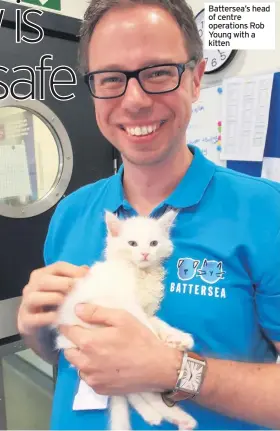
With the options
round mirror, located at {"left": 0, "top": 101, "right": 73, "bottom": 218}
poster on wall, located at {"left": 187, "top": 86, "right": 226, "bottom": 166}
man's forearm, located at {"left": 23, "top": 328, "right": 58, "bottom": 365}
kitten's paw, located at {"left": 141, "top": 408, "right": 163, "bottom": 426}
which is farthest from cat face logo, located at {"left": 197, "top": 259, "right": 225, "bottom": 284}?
poster on wall, located at {"left": 187, "top": 86, "right": 226, "bottom": 166}

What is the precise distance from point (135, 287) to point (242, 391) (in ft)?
0.75

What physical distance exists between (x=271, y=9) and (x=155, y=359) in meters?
1.20

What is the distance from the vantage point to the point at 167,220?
2.11 feet

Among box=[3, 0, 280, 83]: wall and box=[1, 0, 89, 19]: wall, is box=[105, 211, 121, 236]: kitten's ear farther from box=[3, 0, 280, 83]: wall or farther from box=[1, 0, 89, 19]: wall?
box=[1, 0, 89, 19]: wall

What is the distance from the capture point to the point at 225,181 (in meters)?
0.71

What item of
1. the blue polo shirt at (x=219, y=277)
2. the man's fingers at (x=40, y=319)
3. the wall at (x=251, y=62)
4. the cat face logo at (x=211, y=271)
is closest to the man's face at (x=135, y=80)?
the blue polo shirt at (x=219, y=277)

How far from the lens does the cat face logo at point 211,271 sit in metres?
0.62

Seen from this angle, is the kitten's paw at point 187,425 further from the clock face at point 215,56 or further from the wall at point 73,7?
the wall at point 73,7

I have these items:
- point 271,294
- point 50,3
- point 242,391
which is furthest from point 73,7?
point 242,391

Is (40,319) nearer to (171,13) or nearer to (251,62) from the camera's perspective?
(171,13)

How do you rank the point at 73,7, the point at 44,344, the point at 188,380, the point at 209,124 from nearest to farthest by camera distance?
1. the point at 188,380
2. the point at 44,344
3. the point at 209,124
4. the point at 73,7

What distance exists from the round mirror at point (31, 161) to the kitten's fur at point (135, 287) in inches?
23.6

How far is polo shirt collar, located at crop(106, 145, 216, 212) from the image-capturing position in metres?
0.68

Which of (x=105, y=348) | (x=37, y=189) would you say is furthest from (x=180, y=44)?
(x=37, y=189)
